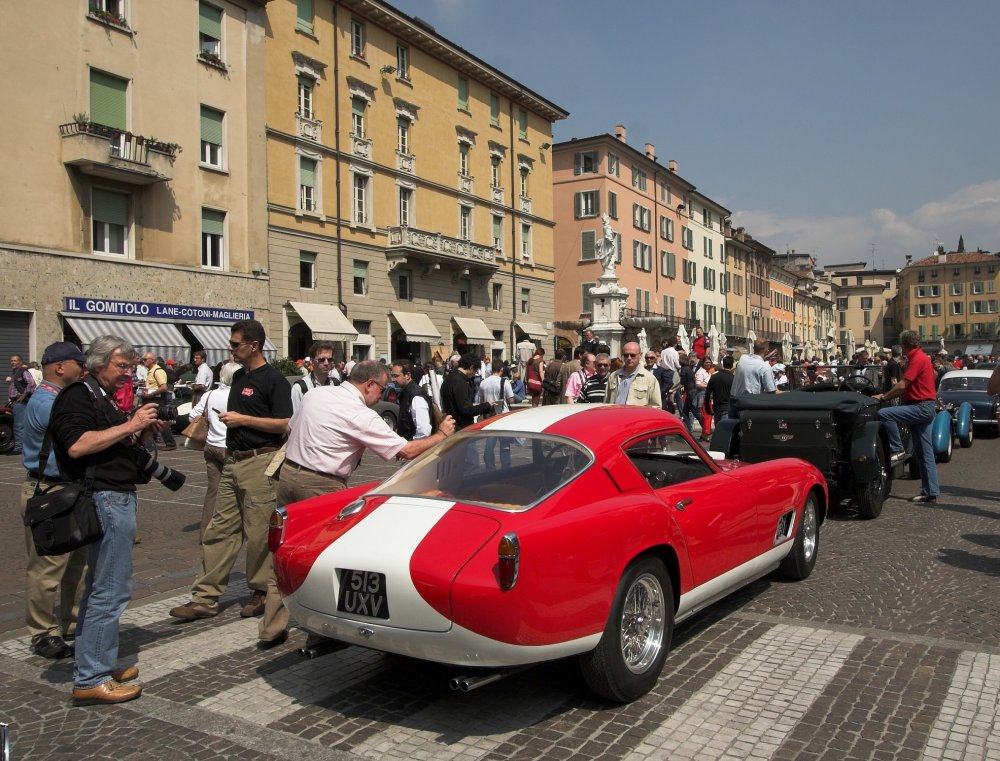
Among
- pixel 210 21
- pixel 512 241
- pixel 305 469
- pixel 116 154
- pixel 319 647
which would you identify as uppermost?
pixel 210 21

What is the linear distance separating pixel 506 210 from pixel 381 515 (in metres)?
41.0

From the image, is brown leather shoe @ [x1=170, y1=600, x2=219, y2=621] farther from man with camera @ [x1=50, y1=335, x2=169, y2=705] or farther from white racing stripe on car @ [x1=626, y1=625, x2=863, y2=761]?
white racing stripe on car @ [x1=626, y1=625, x2=863, y2=761]

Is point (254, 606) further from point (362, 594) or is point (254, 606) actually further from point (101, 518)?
point (362, 594)

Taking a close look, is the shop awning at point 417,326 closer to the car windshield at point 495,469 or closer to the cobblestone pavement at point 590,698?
the cobblestone pavement at point 590,698

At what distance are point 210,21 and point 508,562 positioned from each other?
28960 millimetres

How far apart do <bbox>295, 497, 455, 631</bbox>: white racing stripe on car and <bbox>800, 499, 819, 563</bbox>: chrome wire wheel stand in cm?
349

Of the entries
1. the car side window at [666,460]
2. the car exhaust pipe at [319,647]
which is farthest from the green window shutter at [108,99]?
the car exhaust pipe at [319,647]

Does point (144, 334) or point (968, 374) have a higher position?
point (144, 334)

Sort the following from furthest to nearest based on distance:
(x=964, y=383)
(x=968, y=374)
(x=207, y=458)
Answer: (x=968, y=374) < (x=964, y=383) < (x=207, y=458)

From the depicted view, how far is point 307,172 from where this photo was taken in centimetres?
3206

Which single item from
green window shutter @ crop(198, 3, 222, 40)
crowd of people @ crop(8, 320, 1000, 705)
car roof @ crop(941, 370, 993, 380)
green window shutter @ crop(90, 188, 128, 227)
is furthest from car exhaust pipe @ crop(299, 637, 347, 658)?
green window shutter @ crop(198, 3, 222, 40)

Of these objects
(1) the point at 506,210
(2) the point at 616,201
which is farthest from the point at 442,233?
(2) the point at 616,201

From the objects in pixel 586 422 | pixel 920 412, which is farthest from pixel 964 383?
pixel 586 422

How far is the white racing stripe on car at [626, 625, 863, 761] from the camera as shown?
370 centimetres
